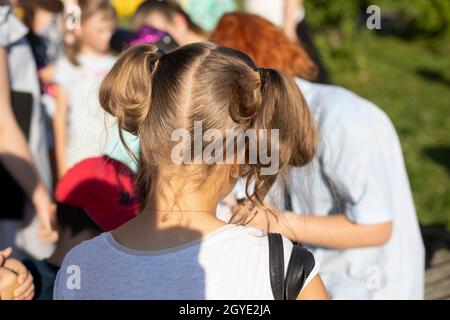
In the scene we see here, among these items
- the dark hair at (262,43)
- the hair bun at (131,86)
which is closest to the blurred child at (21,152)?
the dark hair at (262,43)

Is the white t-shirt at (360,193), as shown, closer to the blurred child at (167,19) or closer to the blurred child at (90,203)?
the blurred child at (90,203)

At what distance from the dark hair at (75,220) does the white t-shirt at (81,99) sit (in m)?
0.59

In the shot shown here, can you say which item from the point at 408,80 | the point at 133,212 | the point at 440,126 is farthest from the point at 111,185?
the point at 408,80

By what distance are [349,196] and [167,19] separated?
1665 millimetres

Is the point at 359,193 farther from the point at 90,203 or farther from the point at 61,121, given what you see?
the point at 61,121

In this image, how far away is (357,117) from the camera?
2586mm

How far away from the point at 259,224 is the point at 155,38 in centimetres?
134

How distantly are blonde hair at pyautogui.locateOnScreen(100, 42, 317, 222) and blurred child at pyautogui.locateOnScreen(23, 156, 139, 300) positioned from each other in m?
0.69

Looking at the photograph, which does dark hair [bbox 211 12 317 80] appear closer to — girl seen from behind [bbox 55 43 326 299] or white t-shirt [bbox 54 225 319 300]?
girl seen from behind [bbox 55 43 326 299]

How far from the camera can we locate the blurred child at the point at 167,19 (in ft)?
12.5

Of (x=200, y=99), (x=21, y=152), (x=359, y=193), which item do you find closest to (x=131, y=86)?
(x=200, y=99)

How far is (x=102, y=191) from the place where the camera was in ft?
8.54

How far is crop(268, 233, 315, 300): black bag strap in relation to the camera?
5.36 ft
